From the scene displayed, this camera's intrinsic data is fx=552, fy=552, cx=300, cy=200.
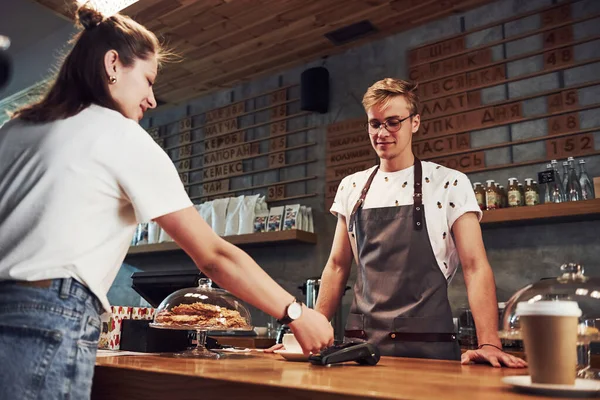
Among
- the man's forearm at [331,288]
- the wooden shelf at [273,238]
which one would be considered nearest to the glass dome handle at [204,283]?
the man's forearm at [331,288]

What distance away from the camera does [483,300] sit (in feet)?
6.50

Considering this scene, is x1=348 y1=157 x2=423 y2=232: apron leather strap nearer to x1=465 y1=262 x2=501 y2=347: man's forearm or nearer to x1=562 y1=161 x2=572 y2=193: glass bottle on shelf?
x1=465 y1=262 x2=501 y2=347: man's forearm

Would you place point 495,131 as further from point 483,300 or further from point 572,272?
point 572,272

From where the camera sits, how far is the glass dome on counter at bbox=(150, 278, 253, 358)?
66.4 inches

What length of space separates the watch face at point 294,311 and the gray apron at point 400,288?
0.90 meters

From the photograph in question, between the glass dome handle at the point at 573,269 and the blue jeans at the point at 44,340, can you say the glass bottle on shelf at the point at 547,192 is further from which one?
the blue jeans at the point at 44,340

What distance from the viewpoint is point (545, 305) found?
34.8 inches

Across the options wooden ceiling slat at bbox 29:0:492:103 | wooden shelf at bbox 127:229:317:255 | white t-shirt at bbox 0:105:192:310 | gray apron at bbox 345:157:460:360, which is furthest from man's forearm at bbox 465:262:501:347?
wooden ceiling slat at bbox 29:0:492:103

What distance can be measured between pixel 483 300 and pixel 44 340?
58.8 inches

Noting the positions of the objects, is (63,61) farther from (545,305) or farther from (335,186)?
(335,186)

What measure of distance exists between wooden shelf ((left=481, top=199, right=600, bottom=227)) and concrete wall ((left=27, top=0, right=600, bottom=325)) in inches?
5.4

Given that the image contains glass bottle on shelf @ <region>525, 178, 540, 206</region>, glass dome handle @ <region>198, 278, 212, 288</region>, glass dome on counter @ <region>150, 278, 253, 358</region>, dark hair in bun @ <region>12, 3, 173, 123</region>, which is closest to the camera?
dark hair in bun @ <region>12, 3, 173, 123</region>

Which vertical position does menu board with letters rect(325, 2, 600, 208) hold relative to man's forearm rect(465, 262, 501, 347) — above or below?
above

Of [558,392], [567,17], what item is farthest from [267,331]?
[558,392]
